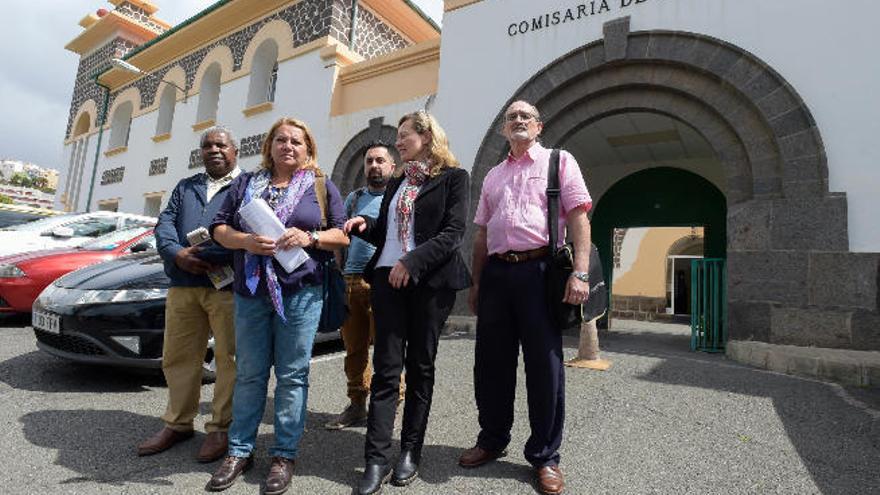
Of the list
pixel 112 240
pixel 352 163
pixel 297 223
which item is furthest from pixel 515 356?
pixel 352 163

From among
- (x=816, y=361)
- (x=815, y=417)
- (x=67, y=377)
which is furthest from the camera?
(x=816, y=361)

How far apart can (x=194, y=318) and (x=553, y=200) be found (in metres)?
2.11

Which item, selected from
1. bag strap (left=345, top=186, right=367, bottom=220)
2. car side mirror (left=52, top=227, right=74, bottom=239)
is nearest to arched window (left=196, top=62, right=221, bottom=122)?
car side mirror (left=52, top=227, right=74, bottom=239)

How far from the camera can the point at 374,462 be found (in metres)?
2.22

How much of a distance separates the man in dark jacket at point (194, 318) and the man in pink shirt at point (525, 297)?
1.35m

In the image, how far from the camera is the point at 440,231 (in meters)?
2.38

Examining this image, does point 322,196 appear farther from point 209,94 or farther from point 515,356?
point 209,94

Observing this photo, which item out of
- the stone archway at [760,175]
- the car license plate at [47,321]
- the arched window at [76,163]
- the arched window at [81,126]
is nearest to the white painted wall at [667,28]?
the stone archway at [760,175]

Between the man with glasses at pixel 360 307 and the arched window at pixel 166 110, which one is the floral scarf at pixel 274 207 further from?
the arched window at pixel 166 110

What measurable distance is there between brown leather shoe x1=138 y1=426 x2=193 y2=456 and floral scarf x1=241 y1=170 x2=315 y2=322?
1072 mm

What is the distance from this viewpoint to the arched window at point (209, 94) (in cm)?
1405

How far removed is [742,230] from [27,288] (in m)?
8.32

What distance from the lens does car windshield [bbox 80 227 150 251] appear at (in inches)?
242

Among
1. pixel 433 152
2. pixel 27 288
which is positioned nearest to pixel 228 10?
pixel 27 288
